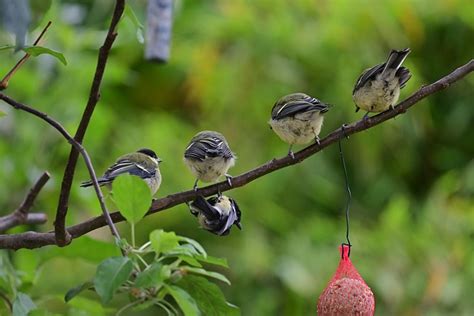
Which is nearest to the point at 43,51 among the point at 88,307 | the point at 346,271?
the point at 88,307

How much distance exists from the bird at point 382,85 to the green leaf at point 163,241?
437 mm

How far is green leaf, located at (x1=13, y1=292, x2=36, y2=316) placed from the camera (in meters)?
1.18

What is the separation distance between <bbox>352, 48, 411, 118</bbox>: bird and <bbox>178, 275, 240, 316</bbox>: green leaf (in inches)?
15.8

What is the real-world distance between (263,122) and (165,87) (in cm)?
66

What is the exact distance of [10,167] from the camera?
2561 mm

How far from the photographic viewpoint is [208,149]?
1619 millimetres

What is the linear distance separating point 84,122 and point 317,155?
2761 millimetres

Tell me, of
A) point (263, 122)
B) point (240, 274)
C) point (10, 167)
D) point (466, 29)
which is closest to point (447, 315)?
point (240, 274)

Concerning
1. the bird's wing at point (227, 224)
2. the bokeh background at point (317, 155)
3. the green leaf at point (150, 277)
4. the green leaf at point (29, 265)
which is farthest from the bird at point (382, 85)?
the bokeh background at point (317, 155)

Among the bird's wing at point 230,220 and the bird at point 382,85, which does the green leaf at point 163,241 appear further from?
the bird at point 382,85

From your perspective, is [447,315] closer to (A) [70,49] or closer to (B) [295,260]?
(B) [295,260]

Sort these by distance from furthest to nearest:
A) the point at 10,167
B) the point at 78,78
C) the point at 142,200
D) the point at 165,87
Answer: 1. the point at 165,87
2. the point at 78,78
3. the point at 10,167
4. the point at 142,200

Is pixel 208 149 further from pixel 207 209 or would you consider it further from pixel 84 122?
pixel 84 122

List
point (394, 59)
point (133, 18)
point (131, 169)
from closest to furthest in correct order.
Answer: point (133, 18) → point (394, 59) → point (131, 169)
